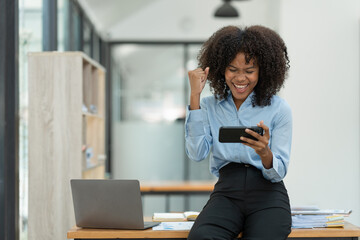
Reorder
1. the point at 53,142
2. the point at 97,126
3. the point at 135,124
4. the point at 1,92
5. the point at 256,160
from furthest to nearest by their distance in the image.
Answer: the point at 135,124 < the point at 97,126 < the point at 53,142 < the point at 1,92 < the point at 256,160

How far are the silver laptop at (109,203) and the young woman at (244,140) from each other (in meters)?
0.27

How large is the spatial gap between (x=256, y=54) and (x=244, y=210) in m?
0.63

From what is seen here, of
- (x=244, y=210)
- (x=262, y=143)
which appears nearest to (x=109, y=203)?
(x=244, y=210)

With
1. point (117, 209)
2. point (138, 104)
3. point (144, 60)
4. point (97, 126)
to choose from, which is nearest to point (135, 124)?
point (138, 104)

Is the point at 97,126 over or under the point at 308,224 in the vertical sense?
over

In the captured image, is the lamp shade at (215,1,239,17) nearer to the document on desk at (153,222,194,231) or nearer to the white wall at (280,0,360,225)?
the white wall at (280,0,360,225)

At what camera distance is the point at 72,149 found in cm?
349

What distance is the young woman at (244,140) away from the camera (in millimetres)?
2160

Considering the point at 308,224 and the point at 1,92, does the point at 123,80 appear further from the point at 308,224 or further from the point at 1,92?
the point at 308,224

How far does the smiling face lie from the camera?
2320 millimetres

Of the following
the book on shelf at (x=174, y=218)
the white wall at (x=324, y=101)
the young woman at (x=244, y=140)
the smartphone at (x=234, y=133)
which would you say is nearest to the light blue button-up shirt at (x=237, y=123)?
the young woman at (x=244, y=140)

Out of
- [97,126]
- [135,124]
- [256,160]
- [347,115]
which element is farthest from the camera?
[135,124]

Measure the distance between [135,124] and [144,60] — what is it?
0.92 metres

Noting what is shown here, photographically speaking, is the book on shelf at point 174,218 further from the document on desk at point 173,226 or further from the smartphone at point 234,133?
the smartphone at point 234,133
